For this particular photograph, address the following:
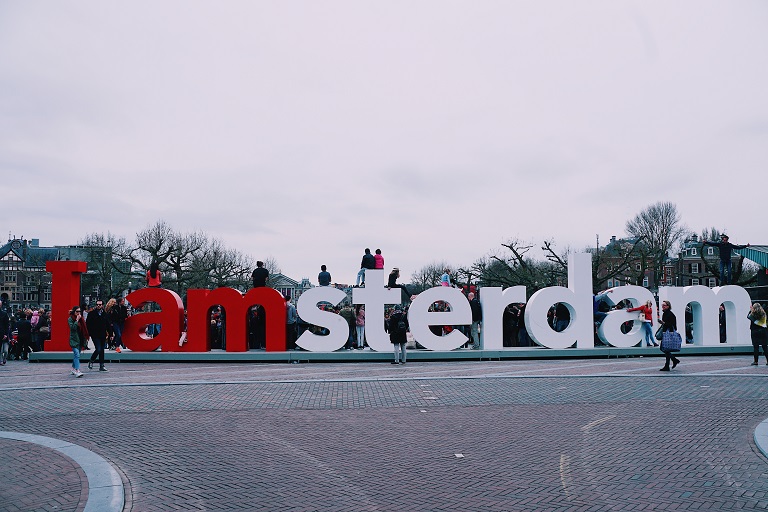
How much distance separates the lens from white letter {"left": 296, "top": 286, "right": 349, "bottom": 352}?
68.4 feet

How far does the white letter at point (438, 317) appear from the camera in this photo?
69.3ft

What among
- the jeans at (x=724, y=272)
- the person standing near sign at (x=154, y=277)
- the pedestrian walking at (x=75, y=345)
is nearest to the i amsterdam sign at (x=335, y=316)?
the person standing near sign at (x=154, y=277)

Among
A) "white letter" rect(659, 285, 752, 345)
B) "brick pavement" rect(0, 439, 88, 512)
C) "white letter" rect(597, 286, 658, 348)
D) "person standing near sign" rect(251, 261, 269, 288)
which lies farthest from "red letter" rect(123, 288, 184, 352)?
"white letter" rect(659, 285, 752, 345)

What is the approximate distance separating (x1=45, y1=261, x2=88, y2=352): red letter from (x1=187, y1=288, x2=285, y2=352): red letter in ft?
12.6

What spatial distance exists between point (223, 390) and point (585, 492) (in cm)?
913

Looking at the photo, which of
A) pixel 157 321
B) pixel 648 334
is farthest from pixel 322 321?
pixel 648 334

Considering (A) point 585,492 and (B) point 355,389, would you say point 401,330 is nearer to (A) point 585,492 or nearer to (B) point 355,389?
(B) point 355,389

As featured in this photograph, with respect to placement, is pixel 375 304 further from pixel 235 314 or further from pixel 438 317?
pixel 235 314

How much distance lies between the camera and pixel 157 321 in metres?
21.6

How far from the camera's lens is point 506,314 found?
76.5 ft

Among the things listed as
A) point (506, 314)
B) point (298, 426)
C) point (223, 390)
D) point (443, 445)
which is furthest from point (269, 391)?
point (506, 314)

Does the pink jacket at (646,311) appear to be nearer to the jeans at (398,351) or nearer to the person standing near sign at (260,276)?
the jeans at (398,351)

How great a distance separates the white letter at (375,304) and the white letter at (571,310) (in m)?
4.61

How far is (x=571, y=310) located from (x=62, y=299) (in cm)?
1679
